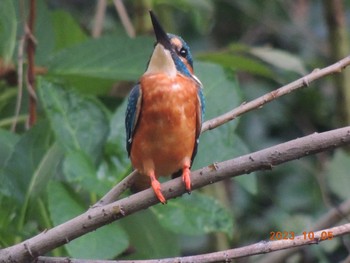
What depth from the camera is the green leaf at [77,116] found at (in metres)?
2.79

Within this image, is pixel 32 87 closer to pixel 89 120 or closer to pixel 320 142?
pixel 89 120

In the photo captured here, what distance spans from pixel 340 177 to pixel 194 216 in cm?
94

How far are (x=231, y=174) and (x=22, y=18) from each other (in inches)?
55.2

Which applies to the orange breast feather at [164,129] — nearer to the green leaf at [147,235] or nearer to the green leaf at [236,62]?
the green leaf at [147,235]

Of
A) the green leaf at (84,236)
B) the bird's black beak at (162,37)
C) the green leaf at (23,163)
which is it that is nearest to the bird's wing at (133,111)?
the bird's black beak at (162,37)

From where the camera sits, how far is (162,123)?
2418 millimetres

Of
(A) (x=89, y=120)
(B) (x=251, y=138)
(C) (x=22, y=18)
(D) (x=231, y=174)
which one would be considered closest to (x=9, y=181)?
(A) (x=89, y=120)

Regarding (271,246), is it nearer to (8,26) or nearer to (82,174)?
(82,174)

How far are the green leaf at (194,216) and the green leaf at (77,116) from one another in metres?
0.31

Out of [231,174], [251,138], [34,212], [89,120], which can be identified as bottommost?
[251,138]

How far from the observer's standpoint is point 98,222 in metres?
1.93

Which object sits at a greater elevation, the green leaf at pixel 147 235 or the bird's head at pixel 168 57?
the bird's head at pixel 168 57

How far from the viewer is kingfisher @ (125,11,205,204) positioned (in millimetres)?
2420

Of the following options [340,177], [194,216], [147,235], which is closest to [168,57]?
[194,216]
